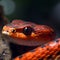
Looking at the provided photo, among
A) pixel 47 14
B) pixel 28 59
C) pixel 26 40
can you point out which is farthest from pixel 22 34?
pixel 47 14

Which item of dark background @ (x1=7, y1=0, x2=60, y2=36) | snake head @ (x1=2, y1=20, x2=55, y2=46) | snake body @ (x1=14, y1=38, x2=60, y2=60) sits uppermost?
snake head @ (x1=2, y1=20, x2=55, y2=46)

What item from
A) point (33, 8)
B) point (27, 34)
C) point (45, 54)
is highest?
point (27, 34)

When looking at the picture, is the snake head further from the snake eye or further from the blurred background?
the blurred background

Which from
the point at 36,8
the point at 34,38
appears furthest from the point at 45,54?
the point at 36,8

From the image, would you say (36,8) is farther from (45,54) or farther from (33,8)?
(45,54)

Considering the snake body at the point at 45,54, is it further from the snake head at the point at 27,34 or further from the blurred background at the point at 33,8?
the blurred background at the point at 33,8

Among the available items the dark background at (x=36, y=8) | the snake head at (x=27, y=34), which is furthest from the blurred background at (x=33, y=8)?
the snake head at (x=27, y=34)

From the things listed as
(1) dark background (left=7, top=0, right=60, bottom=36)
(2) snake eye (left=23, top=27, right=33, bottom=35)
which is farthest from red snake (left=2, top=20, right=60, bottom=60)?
(1) dark background (left=7, top=0, right=60, bottom=36)

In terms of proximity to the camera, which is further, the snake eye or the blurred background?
the blurred background
